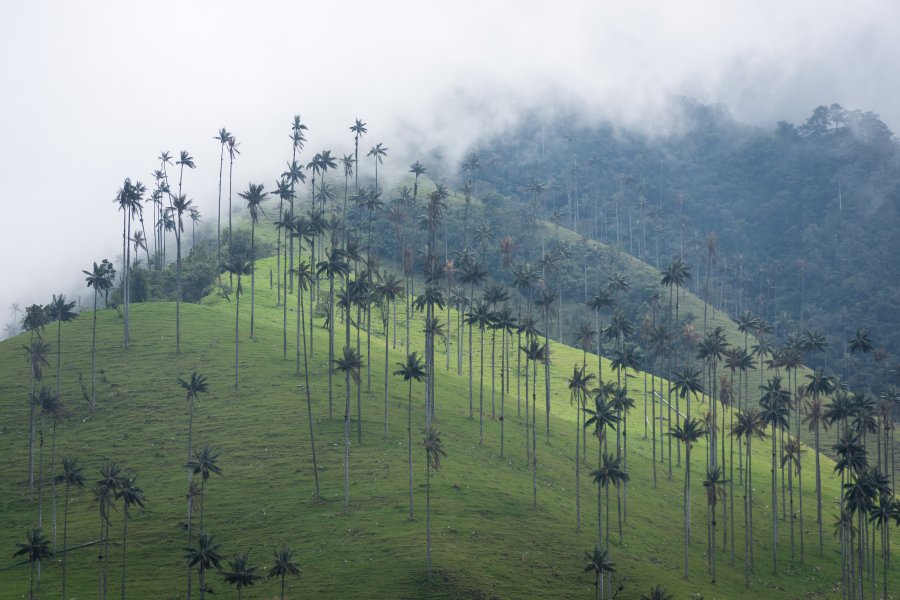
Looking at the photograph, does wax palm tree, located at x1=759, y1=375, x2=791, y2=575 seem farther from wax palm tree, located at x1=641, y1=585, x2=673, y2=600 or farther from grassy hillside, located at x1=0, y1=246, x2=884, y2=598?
wax palm tree, located at x1=641, y1=585, x2=673, y2=600

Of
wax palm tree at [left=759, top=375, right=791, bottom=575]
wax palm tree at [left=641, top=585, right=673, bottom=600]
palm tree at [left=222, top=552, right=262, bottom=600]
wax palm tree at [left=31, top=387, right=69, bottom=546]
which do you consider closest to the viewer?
palm tree at [left=222, top=552, right=262, bottom=600]

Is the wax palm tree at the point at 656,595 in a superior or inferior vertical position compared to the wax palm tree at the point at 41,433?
Result: inferior

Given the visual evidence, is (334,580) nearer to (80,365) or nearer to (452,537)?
(452,537)

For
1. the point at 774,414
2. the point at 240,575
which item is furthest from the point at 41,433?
the point at 774,414

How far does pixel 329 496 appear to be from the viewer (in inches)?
4222

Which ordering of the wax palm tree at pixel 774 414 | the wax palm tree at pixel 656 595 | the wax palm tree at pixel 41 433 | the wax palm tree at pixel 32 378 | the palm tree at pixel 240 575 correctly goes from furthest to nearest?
the wax palm tree at pixel 774 414
the wax palm tree at pixel 32 378
the wax palm tree at pixel 41 433
the wax palm tree at pixel 656 595
the palm tree at pixel 240 575

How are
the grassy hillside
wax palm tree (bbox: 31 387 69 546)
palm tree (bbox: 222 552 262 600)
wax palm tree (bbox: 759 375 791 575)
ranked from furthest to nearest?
1. wax palm tree (bbox: 759 375 791 575)
2. wax palm tree (bbox: 31 387 69 546)
3. the grassy hillside
4. palm tree (bbox: 222 552 262 600)

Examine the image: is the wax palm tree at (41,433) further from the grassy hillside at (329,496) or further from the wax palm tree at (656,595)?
the wax palm tree at (656,595)

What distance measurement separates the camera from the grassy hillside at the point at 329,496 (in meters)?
92.1

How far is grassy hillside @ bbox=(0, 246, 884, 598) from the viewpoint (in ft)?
302

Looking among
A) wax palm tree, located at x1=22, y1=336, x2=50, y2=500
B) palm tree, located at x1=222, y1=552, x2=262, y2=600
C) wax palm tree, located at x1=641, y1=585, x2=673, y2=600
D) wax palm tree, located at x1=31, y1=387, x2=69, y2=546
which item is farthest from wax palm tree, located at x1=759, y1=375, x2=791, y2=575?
wax palm tree, located at x1=22, y1=336, x2=50, y2=500

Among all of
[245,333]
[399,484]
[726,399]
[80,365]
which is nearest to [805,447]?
[726,399]

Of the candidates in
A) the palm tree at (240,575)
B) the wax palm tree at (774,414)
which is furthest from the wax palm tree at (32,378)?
the wax palm tree at (774,414)

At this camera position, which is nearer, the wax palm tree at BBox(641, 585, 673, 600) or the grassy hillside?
the wax palm tree at BBox(641, 585, 673, 600)
